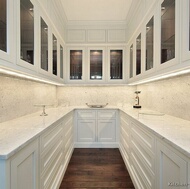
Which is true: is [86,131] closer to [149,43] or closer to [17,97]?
[17,97]

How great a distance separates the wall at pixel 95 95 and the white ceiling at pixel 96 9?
155 cm

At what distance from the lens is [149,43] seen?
217cm

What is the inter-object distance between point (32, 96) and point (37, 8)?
Answer: 3.79 ft

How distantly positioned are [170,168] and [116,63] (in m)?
2.92

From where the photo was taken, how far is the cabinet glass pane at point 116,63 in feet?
12.1

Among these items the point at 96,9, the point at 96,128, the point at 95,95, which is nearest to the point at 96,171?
the point at 96,128

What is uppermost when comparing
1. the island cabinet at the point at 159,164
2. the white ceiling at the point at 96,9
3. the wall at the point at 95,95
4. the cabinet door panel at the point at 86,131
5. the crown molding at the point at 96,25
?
the white ceiling at the point at 96,9

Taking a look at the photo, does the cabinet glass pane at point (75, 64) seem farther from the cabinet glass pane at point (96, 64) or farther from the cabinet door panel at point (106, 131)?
the cabinet door panel at point (106, 131)

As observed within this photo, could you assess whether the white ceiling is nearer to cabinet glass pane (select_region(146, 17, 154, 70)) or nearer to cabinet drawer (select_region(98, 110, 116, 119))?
cabinet glass pane (select_region(146, 17, 154, 70))

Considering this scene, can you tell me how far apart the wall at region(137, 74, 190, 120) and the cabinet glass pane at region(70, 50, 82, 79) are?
1.60m

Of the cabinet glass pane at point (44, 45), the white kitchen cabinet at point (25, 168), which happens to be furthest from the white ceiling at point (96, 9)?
the white kitchen cabinet at point (25, 168)

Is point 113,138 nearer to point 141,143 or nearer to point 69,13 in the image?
point 141,143

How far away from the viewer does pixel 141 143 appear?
1680 mm

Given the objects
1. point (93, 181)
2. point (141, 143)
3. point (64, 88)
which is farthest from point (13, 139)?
point (64, 88)
